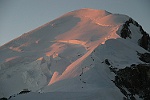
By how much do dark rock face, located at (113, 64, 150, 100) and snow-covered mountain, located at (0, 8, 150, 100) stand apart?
10 centimetres

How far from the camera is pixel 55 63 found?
35406 millimetres

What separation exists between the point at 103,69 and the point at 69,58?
13267 mm

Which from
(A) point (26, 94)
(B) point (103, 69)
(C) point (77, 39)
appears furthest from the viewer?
(C) point (77, 39)

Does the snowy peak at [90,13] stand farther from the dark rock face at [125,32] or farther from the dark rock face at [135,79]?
the dark rock face at [135,79]

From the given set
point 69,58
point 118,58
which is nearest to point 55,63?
point 69,58

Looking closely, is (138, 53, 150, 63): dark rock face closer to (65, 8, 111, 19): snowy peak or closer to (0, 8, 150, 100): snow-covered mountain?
(0, 8, 150, 100): snow-covered mountain

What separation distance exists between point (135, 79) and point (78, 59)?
32.2 feet

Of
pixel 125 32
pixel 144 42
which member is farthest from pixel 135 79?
pixel 144 42

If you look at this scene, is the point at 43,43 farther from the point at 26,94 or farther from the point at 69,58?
the point at 26,94

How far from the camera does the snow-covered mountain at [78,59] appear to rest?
63.4 ft

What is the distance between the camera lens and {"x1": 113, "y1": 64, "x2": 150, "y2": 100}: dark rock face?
2220cm

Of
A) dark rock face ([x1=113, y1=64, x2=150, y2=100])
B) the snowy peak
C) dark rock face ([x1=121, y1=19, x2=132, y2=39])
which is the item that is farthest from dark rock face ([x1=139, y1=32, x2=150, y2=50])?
the snowy peak

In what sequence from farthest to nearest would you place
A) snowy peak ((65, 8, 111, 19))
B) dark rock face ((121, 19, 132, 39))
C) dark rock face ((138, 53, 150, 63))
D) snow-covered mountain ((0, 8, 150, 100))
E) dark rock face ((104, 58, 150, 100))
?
1. snowy peak ((65, 8, 111, 19))
2. dark rock face ((121, 19, 132, 39))
3. dark rock face ((138, 53, 150, 63))
4. dark rock face ((104, 58, 150, 100))
5. snow-covered mountain ((0, 8, 150, 100))

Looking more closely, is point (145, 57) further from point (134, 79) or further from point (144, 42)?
point (144, 42)
